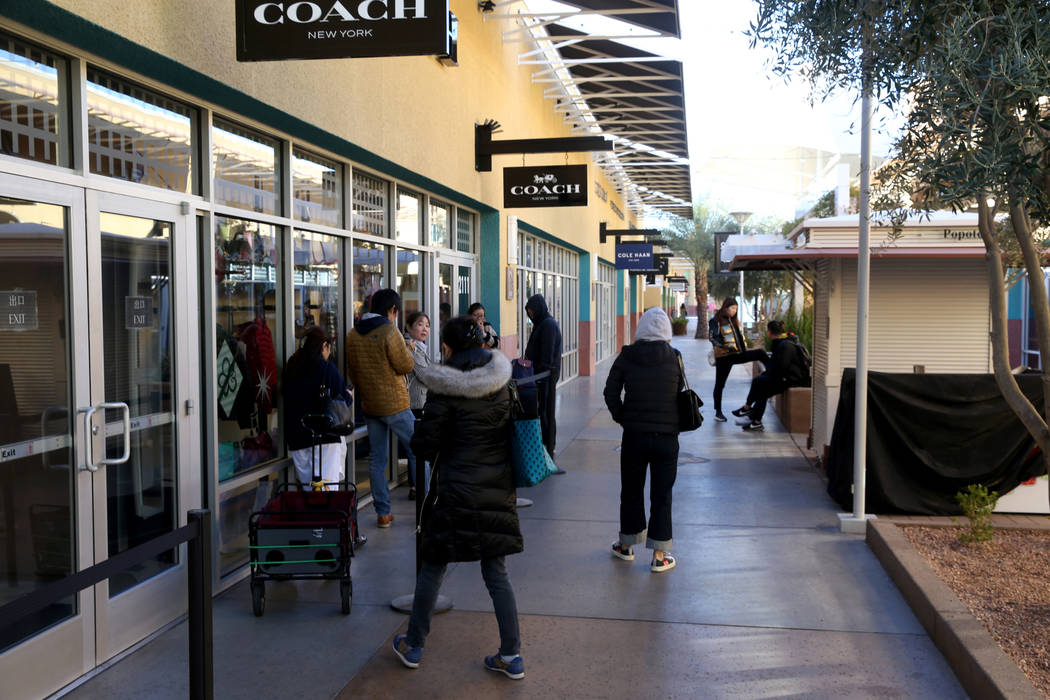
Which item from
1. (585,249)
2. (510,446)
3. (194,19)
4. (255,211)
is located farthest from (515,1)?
(585,249)

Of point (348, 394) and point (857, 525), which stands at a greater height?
point (348, 394)

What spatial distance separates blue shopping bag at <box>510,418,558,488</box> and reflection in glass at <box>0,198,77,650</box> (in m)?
2.07

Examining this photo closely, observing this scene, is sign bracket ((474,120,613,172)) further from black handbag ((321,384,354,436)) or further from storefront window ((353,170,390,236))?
black handbag ((321,384,354,436))

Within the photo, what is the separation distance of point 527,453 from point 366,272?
164 inches

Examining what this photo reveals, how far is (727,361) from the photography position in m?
14.4

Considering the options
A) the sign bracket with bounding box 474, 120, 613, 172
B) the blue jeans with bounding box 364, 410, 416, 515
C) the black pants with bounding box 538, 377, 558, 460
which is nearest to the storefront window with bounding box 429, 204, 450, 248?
the sign bracket with bounding box 474, 120, 613, 172

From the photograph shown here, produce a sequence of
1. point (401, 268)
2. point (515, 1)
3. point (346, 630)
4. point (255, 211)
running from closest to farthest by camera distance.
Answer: point (346, 630), point (255, 211), point (401, 268), point (515, 1)

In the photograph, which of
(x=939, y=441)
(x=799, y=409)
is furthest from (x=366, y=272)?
(x=799, y=409)


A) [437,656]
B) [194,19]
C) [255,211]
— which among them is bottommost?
[437,656]

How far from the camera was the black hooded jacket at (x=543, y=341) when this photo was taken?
31.4 ft

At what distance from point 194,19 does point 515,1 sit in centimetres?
713

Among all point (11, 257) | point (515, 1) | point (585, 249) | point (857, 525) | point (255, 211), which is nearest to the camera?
point (11, 257)

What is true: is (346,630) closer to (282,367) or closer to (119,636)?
(119,636)

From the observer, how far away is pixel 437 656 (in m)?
4.85
